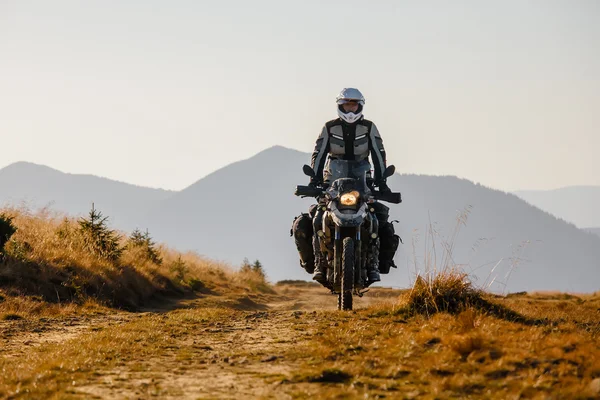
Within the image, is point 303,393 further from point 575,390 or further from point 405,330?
point 405,330

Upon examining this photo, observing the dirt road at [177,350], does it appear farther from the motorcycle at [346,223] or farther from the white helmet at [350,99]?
the white helmet at [350,99]

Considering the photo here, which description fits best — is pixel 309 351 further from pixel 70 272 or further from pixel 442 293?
pixel 70 272

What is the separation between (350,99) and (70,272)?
8832 mm

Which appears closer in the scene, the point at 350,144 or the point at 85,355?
the point at 85,355

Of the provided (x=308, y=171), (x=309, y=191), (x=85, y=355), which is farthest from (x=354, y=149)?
(x=85, y=355)

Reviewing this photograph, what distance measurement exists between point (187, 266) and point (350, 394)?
2492 cm

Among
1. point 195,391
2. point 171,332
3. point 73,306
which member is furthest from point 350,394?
point 73,306

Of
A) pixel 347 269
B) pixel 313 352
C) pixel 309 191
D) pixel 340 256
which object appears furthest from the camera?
pixel 309 191

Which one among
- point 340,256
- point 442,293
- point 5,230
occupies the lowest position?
point 442,293

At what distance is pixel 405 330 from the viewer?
9766 mm

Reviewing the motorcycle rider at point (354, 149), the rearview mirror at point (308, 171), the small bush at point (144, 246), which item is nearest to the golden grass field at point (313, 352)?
the motorcycle rider at point (354, 149)

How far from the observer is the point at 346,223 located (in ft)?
43.0

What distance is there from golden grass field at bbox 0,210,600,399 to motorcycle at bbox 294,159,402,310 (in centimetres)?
102

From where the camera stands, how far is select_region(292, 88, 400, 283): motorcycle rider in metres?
14.5
